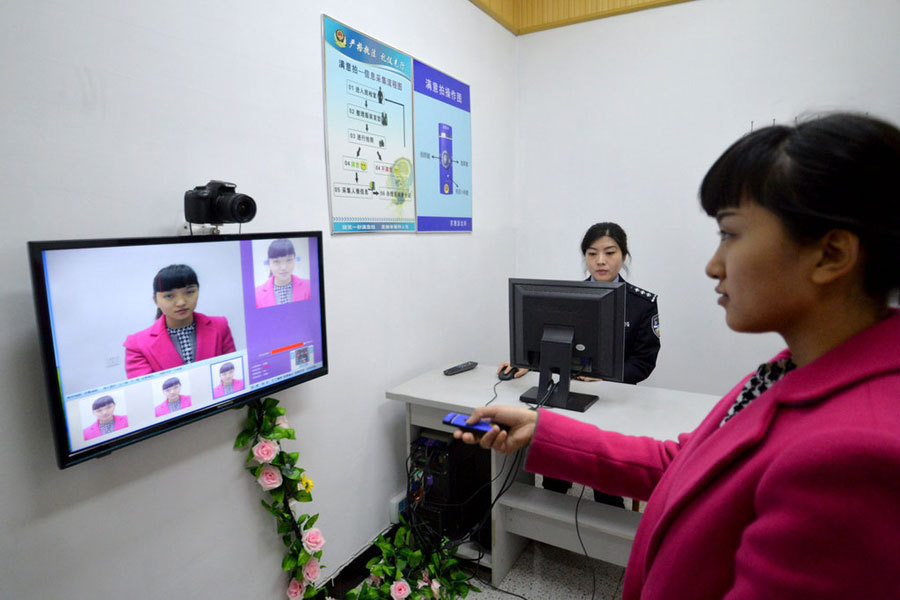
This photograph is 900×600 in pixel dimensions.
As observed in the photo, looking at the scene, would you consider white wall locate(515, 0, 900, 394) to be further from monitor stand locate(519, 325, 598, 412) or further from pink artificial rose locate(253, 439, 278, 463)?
pink artificial rose locate(253, 439, 278, 463)

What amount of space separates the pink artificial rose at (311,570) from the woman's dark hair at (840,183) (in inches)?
73.8

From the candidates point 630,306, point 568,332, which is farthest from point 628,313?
point 568,332

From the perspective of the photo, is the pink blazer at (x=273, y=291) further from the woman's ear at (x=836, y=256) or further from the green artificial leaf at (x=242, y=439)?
the woman's ear at (x=836, y=256)

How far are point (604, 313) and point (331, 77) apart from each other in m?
1.40

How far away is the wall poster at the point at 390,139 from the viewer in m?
1.93

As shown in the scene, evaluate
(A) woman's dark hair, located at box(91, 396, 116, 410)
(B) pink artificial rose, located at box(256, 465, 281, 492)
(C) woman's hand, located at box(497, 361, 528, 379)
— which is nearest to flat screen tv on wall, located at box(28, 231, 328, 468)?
(A) woman's dark hair, located at box(91, 396, 116, 410)

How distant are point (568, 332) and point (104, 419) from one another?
152cm

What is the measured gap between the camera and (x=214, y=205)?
1.33 metres

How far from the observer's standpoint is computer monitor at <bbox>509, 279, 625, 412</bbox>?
1.84 m

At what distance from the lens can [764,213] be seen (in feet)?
1.97

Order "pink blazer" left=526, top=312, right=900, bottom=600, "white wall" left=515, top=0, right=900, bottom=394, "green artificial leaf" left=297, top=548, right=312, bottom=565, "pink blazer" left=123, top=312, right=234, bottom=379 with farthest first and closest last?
"white wall" left=515, top=0, right=900, bottom=394 → "green artificial leaf" left=297, top=548, right=312, bottom=565 → "pink blazer" left=123, top=312, right=234, bottom=379 → "pink blazer" left=526, top=312, right=900, bottom=600

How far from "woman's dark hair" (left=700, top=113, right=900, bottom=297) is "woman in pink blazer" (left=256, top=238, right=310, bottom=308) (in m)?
1.32

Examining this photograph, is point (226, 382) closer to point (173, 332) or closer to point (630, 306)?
point (173, 332)

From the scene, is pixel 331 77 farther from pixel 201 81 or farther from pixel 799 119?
pixel 799 119
